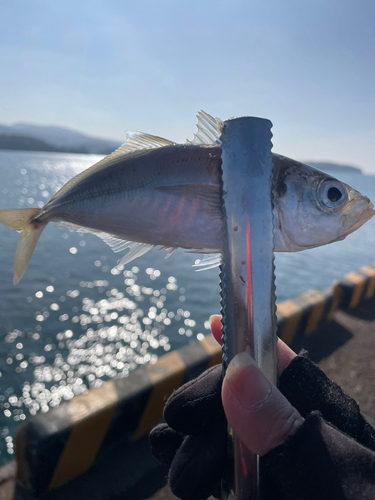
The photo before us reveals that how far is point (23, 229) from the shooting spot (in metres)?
1.77

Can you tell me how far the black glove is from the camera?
1812 millimetres

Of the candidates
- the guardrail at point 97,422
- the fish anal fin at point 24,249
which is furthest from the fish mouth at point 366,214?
the guardrail at point 97,422

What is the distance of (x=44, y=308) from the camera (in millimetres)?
12547

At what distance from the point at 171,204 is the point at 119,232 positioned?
350 millimetres

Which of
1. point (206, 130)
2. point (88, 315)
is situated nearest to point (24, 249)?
point (206, 130)

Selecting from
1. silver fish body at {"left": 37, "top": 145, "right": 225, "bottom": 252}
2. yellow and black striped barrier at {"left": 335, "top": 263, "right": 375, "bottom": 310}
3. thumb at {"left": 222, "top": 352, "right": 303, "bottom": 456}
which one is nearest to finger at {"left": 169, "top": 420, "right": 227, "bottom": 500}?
thumb at {"left": 222, "top": 352, "right": 303, "bottom": 456}

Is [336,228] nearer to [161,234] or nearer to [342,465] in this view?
[161,234]

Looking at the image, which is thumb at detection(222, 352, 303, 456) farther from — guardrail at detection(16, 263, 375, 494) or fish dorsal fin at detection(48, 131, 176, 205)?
guardrail at detection(16, 263, 375, 494)

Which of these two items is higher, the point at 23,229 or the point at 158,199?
the point at 158,199

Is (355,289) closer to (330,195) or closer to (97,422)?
(97,422)

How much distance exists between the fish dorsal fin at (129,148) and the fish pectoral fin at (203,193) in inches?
14.8

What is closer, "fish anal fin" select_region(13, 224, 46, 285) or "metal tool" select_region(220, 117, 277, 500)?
"metal tool" select_region(220, 117, 277, 500)

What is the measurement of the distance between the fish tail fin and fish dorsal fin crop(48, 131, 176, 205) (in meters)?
0.18

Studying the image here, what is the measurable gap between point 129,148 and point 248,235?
93 cm
